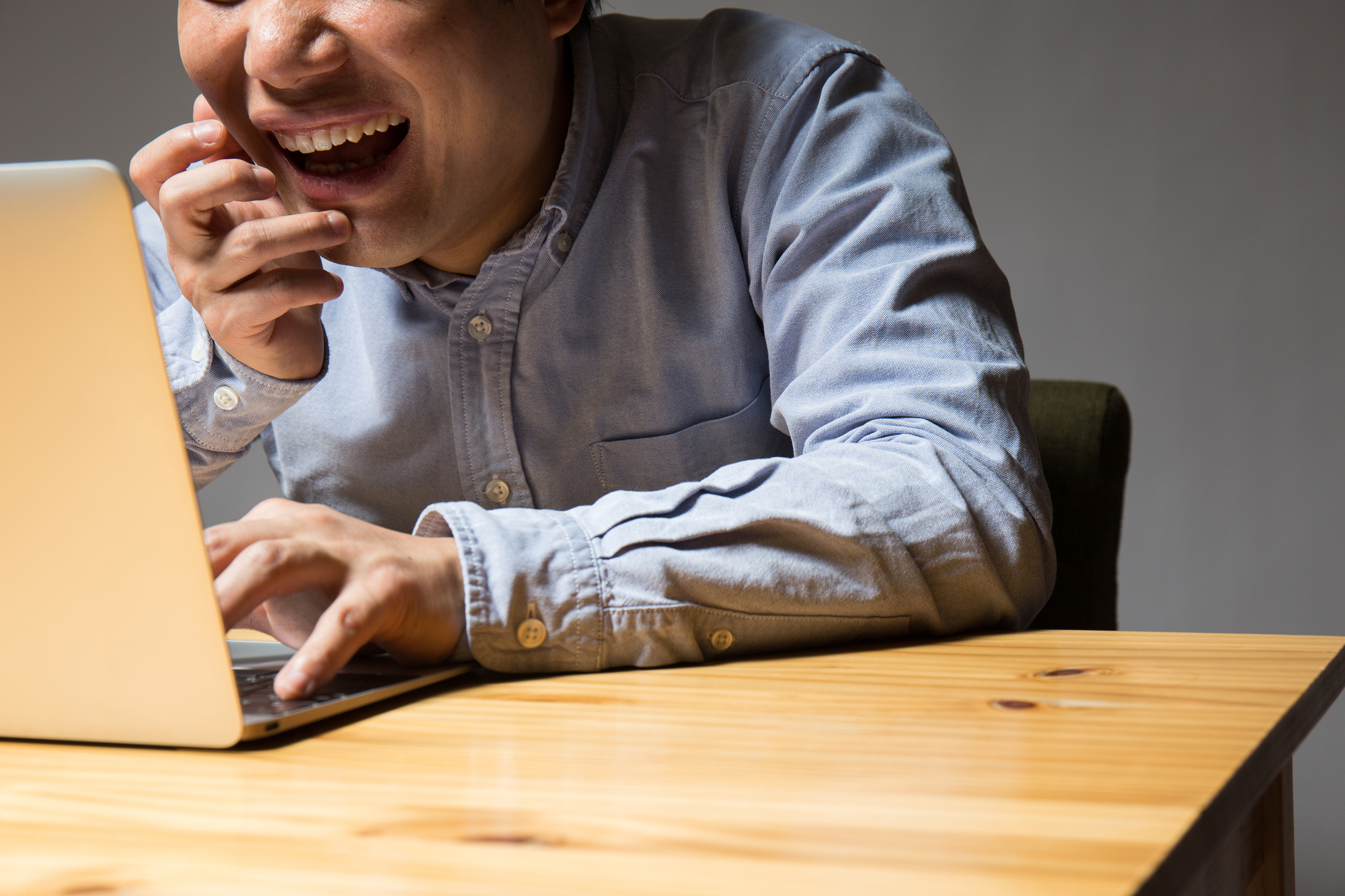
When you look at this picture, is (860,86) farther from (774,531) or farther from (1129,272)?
(1129,272)

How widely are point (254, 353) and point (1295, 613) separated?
2.01m

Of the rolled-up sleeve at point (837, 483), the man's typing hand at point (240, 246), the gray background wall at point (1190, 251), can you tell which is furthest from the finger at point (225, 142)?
the gray background wall at point (1190, 251)

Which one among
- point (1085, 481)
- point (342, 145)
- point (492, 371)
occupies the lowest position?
Answer: point (1085, 481)

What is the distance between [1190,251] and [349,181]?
1.82 meters

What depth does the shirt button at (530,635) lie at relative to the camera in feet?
1.98

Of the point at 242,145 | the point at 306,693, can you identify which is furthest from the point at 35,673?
the point at 242,145

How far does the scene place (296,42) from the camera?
0.92 m

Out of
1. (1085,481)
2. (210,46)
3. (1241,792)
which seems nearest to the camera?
(1241,792)

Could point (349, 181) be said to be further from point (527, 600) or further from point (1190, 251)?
point (1190, 251)

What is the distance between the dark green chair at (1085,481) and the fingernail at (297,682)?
0.92 metres

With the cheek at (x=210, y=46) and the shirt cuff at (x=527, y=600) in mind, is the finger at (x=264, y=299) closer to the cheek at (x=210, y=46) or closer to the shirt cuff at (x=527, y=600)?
the cheek at (x=210, y=46)

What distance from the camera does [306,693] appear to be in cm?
53

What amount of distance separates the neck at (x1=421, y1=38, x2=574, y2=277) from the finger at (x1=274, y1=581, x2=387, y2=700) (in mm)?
590

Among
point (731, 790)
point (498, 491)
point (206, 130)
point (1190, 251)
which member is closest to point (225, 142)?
point (206, 130)
